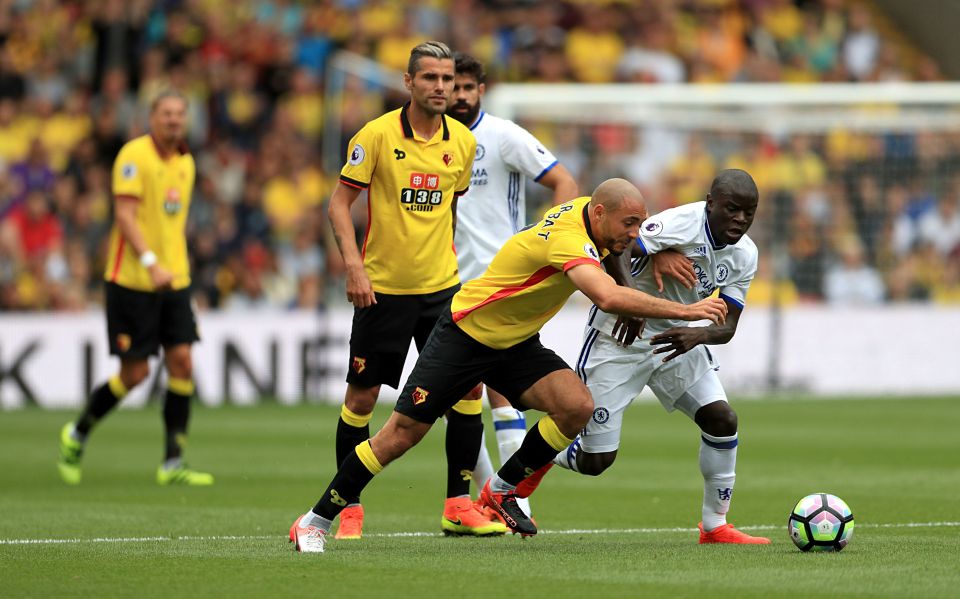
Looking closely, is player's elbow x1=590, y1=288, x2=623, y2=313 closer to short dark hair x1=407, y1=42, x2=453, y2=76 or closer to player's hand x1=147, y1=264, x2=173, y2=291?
short dark hair x1=407, y1=42, x2=453, y2=76

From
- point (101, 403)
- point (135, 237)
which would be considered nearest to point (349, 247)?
point (135, 237)

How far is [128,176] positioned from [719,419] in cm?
542

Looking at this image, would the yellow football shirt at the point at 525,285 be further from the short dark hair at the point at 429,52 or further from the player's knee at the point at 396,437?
the short dark hair at the point at 429,52

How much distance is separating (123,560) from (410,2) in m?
17.5

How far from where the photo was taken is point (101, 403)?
12.1 m

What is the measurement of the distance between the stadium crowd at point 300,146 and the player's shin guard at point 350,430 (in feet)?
37.4

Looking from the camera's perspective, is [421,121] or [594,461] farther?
[421,121]

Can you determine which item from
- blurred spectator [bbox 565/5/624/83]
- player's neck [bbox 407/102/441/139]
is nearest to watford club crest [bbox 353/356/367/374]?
player's neck [bbox 407/102/441/139]

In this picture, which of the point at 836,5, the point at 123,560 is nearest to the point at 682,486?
the point at 123,560

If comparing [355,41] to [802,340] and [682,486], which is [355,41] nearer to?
[802,340]

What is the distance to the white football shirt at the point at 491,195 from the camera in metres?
9.55

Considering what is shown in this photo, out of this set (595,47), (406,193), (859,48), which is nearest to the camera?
(406,193)

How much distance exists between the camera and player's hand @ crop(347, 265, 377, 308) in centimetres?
816

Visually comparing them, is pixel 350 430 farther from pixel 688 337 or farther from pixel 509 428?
pixel 688 337
